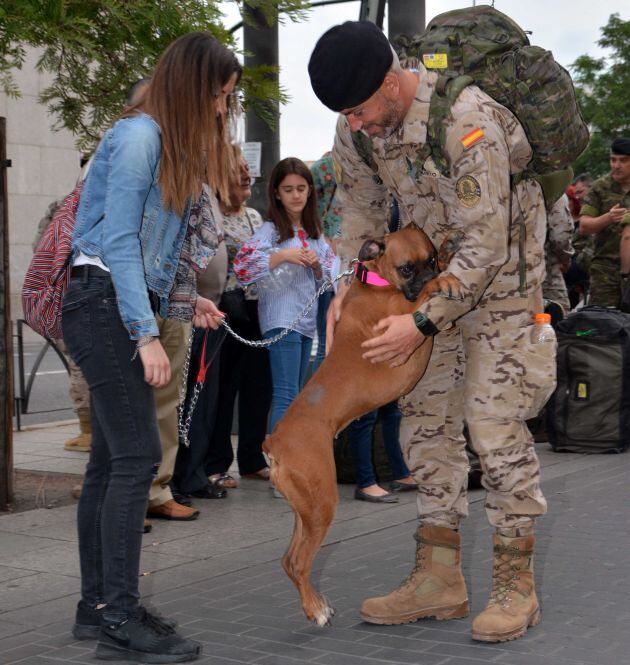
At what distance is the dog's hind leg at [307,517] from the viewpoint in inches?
154

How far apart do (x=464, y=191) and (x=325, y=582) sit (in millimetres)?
2086

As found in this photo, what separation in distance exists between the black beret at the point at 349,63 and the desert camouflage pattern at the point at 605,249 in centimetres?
651

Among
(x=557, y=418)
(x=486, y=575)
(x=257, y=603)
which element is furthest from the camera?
(x=557, y=418)

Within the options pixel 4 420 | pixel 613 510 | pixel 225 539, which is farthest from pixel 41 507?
pixel 613 510

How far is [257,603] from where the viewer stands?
4.61m

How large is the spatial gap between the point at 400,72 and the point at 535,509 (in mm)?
1754

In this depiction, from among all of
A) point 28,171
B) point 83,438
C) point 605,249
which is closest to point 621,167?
point 605,249

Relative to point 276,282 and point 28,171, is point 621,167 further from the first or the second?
point 28,171

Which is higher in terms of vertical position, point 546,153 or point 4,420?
point 546,153

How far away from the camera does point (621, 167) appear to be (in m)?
9.77

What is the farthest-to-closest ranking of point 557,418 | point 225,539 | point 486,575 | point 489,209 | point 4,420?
point 557,418
point 4,420
point 225,539
point 486,575
point 489,209

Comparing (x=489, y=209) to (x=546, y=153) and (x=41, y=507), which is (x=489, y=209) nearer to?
(x=546, y=153)

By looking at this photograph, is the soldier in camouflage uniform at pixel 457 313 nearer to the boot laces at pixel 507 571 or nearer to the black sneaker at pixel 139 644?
the boot laces at pixel 507 571

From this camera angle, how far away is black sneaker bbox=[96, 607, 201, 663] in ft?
12.7
